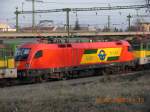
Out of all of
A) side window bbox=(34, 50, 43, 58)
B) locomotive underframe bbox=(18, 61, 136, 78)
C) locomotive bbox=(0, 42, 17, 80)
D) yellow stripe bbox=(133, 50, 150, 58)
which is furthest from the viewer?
yellow stripe bbox=(133, 50, 150, 58)

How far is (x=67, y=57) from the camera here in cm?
3011

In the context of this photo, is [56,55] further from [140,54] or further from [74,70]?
[140,54]

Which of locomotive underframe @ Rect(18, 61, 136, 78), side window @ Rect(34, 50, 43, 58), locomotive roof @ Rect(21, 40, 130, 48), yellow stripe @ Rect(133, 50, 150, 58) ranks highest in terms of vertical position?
locomotive roof @ Rect(21, 40, 130, 48)

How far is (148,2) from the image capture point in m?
21.0

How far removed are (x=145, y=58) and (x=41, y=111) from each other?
29.6 metres

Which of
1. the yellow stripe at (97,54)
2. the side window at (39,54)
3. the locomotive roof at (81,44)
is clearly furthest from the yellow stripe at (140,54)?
the side window at (39,54)

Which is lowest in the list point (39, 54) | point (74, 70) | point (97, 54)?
point (74, 70)

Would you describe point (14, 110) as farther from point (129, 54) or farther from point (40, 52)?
point (129, 54)

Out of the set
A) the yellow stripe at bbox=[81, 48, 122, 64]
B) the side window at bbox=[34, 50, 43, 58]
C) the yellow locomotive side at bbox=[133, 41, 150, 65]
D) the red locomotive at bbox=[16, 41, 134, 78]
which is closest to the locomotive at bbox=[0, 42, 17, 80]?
the red locomotive at bbox=[16, 41, 134, 78]

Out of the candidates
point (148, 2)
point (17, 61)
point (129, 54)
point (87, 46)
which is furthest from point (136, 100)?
point (129, 54)

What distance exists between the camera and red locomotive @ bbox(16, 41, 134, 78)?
27.5 m

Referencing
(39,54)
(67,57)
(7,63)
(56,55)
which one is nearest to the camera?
(7,63)

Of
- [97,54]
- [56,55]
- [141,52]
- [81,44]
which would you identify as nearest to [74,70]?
[81,44]

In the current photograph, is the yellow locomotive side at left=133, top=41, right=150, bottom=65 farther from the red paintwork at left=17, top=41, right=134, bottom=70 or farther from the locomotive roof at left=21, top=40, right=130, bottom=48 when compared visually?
the red paintwork at left=17, top=41, right=134, bottom=70
